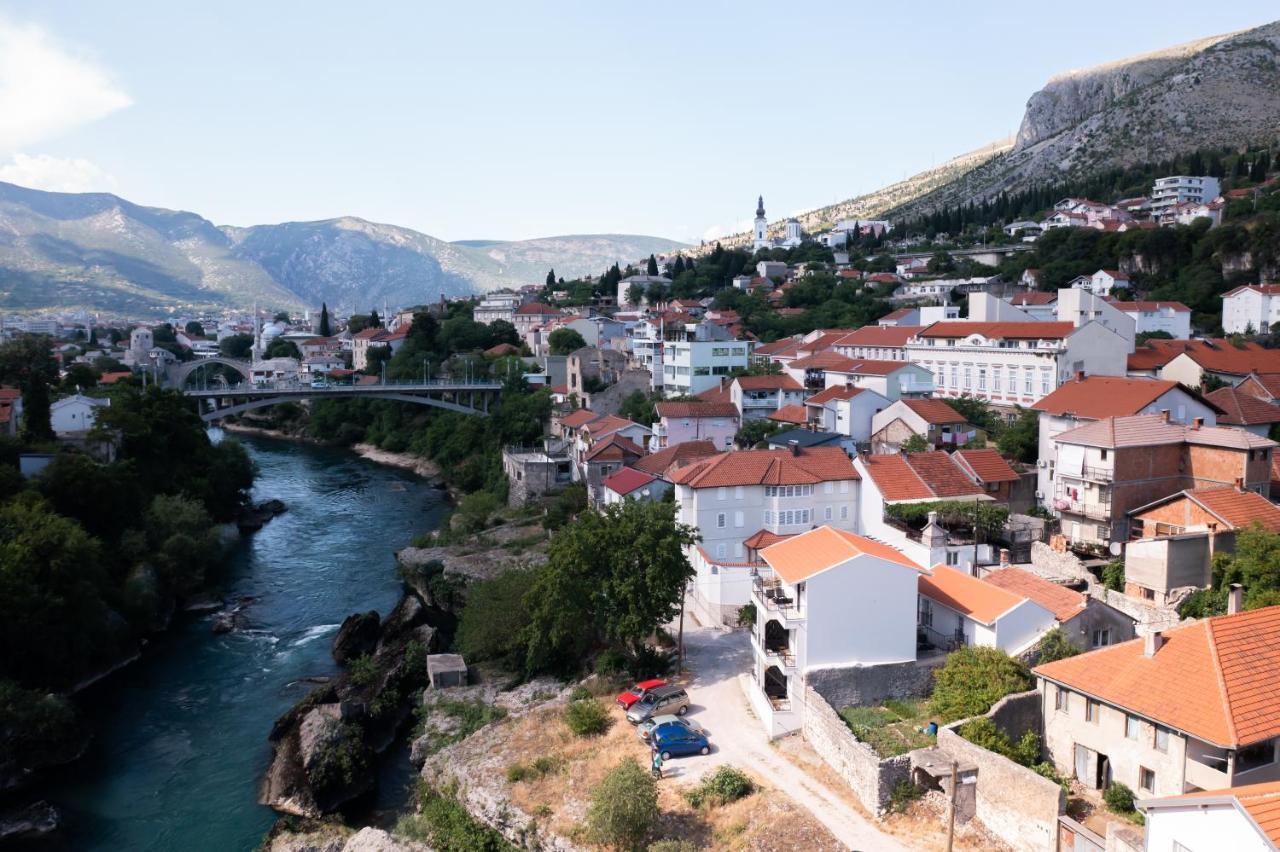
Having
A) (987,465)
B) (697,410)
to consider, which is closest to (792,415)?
(697,410)

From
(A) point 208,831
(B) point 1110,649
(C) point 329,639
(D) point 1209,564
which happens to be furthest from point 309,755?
(D) point 1209,564

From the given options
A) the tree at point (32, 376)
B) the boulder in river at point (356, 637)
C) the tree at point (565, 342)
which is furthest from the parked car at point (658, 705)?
the tree at point (565, 342)

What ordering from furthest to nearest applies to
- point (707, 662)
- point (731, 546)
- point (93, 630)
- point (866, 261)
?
point (866, 261), point (731, 546), point (93, 630), point (707, 662)

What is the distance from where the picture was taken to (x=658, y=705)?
61.0ft

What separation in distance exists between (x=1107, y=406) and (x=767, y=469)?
9700 mm

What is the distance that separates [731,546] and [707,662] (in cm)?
445

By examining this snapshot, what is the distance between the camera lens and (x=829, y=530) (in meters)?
19.3

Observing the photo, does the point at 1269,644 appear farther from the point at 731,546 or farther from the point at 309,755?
the point at 309,755

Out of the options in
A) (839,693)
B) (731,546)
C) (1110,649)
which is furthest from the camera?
(731,546)

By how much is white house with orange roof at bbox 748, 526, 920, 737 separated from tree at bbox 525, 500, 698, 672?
3.09 metres

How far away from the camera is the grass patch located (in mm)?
15180

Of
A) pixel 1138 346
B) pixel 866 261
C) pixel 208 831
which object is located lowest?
pixel 208 831

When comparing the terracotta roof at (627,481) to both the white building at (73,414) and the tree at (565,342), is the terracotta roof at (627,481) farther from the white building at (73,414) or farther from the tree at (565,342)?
the tree at (565,342)

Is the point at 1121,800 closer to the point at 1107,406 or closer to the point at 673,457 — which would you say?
the point at 1107,406
